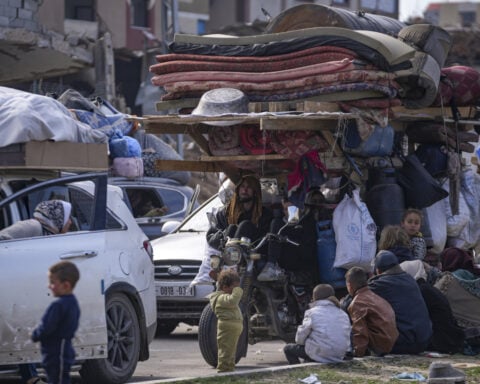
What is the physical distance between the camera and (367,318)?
12.0 metres

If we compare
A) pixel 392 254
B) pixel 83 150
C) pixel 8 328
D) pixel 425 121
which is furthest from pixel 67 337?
pixel 425 121

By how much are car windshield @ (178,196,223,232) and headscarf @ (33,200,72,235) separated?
18.6ft

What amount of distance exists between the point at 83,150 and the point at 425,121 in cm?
434

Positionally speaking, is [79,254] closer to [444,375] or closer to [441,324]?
[444,375]

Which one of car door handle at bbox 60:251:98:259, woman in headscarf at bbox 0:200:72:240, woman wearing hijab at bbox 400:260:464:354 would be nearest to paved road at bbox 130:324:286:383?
car door handle at bbox 60:251:98:259

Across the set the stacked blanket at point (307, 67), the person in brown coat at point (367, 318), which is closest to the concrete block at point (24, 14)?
the stacked blanket at point (307, 67)

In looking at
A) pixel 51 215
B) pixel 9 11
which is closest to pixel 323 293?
pixel 51 215

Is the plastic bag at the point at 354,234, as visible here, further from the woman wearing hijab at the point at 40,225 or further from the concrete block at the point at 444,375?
the woman wearing hijab at the point at 40,225

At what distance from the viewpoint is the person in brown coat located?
1196 centimetres

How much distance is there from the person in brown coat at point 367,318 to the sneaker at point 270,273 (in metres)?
0.72

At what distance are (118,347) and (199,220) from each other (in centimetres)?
552

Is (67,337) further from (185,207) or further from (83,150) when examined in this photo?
(185,207)

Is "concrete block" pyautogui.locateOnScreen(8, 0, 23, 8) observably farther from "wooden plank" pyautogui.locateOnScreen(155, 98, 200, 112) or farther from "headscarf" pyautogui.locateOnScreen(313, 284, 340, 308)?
"headscarf" pyautogui.locateOnScreen(313, 284, 340, 308)

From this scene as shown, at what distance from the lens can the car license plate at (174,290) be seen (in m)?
14.9
